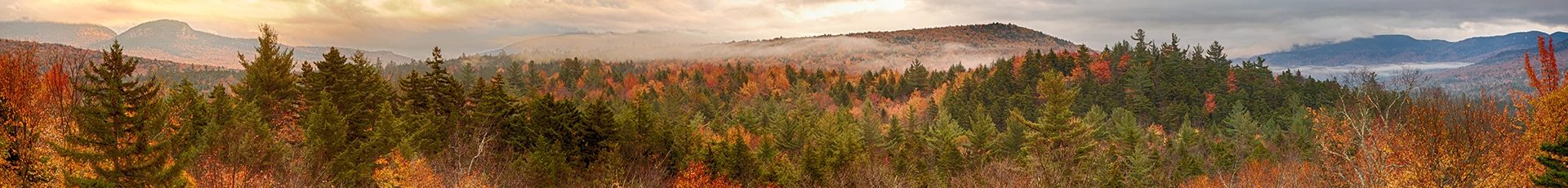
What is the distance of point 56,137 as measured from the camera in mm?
23828

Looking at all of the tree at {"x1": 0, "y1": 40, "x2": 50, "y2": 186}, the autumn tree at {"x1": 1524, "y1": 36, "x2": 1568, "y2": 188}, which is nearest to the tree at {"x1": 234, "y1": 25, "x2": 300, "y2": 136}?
the tree at {"x1": 0, "y1": 40, "x2": 50, "y2": 186}

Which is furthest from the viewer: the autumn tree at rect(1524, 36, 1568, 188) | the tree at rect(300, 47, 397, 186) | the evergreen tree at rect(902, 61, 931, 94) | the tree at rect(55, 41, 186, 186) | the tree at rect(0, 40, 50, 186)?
the evergreen tree at rect(902, 61, 931, 94)

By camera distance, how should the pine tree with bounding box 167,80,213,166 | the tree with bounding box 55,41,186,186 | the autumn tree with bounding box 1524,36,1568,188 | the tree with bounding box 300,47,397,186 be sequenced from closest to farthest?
1. the tree with bounding box 55,41,186,186
2. the autumn tree with bounding box 1524,36,1568,188
3. the pine tree with bounding box 167,80,213,166
4. the tree with bounding box 300,47,397,186

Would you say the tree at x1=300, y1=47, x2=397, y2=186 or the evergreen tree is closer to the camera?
the tree at x1=300, y1=47, x2=397, y2=186

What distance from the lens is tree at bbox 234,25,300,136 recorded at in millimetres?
37125

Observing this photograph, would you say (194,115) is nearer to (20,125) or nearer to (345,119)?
(345,119)

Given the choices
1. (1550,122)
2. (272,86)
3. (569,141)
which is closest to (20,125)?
(272,86)

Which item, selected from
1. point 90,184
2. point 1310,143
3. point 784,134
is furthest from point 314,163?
point 1310,143

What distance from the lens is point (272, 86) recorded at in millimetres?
38375

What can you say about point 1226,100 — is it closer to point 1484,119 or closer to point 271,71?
point 1484,119

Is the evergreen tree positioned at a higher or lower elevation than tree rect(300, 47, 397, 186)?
lower

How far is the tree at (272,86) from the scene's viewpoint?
37.1m

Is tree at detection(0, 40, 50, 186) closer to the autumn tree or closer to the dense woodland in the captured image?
the dense woodland

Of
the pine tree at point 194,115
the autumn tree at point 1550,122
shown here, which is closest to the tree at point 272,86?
the pine tree at point 194,115
